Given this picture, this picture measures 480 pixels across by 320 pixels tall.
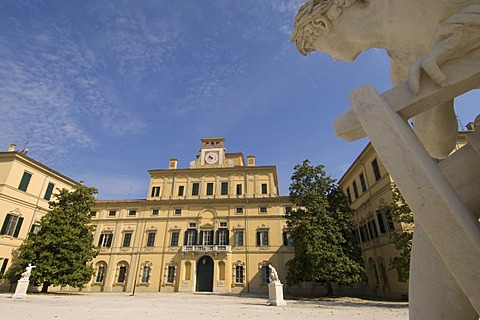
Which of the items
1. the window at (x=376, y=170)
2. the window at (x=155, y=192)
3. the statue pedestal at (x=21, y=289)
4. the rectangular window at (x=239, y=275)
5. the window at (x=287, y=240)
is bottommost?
the statue pedestal at (x=21, y=289)

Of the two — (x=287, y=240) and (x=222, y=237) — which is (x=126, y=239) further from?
(x=287, y=240)

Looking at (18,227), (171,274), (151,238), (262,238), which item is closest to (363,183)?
(262,238)

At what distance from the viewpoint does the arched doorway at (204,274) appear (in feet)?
83.9

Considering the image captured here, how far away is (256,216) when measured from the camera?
91.9 ft

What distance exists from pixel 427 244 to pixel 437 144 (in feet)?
2.50

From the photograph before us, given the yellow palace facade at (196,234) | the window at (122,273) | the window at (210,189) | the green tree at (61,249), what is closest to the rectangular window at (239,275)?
the yellow palace facade at (196,234)

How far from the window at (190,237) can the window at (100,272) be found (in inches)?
352

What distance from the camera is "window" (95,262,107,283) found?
88.1ft

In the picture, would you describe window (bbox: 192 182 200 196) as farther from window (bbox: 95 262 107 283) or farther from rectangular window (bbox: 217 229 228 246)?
window (bbox: 95 262 107 283)

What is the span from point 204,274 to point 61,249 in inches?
497

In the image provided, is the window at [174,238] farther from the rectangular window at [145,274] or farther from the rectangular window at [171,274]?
the rectangular window at [145,274]

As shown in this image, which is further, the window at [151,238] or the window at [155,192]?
the window at [155,192]

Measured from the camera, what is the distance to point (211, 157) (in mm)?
32969

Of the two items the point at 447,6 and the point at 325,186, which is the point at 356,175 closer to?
the point at 325,186
